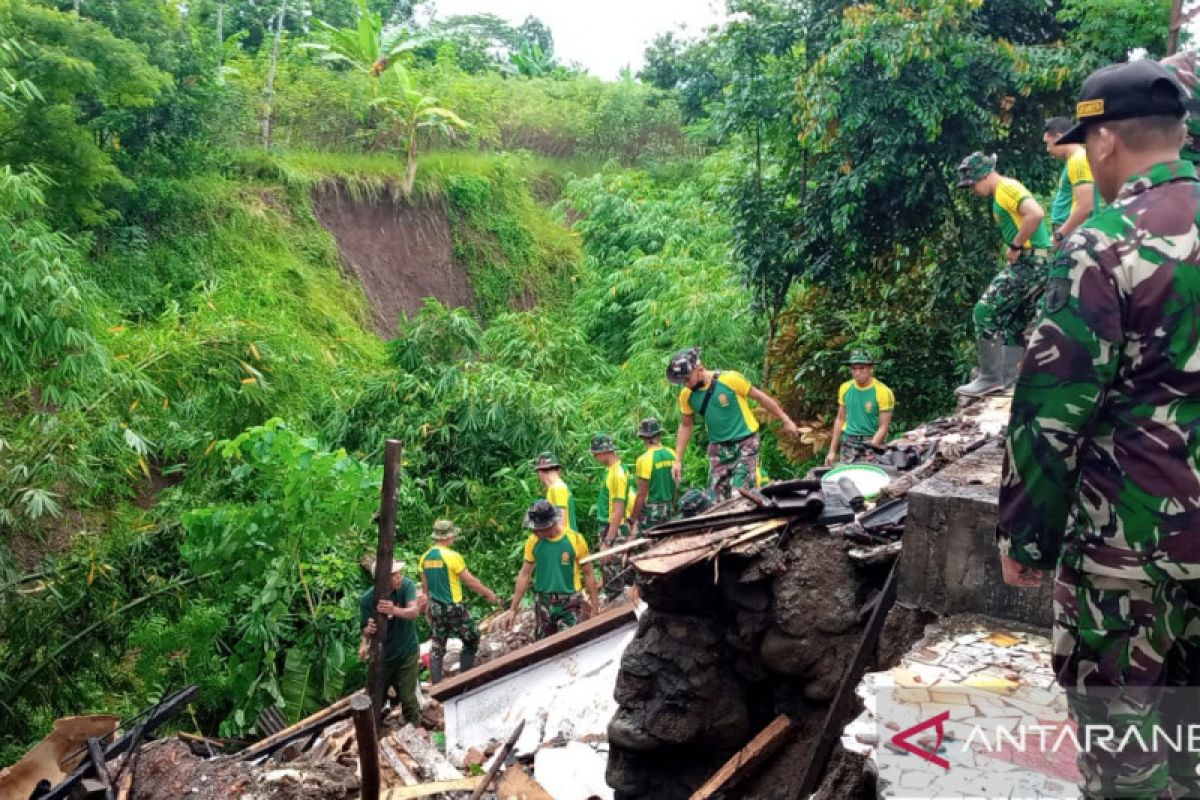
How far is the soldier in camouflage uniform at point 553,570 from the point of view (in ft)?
26.6

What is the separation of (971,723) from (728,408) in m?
4.74

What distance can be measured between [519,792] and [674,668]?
1571 millimetres

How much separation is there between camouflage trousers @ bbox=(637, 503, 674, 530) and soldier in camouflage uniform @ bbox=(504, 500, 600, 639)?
87 cm

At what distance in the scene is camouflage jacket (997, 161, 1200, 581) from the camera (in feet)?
7.48

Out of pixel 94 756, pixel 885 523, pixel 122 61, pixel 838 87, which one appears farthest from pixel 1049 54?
pixel 122 61

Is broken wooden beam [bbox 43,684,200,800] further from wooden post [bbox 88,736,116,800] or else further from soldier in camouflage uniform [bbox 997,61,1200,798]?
soldier in camouflage uniform [bbox 997,61,1200,798]

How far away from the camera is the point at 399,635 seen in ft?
25.5

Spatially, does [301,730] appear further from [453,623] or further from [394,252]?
[394,252]

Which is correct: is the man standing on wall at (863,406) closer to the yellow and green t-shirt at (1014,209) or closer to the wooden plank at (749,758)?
the yellow and green t-shirt at (1014,209)

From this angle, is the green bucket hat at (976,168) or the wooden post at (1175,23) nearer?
the green bucket hat at (976,168)

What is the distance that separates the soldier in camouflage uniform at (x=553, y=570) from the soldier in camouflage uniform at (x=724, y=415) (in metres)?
1.13

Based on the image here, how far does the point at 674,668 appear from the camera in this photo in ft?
17.9

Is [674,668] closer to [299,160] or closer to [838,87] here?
[838,87]

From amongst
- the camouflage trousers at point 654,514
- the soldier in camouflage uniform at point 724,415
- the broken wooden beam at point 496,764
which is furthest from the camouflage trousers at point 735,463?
the broken wooden beam at point 496,764
